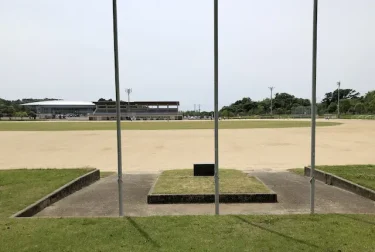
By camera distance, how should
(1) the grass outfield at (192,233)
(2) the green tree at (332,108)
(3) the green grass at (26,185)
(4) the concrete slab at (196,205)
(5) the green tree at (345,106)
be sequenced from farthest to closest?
1. (2) the green tree at (332,108)
2. (5) the green tree at (345,106)
3. (3) the green grass at (26,185)
4. (4) the concrete slab at (196,205)
5. (1) the grass outfield at (192,233)

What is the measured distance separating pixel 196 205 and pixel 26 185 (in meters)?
4.41

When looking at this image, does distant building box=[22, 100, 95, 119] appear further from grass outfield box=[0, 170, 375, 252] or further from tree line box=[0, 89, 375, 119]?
grass outfield box=[0, 170, 375, 252]

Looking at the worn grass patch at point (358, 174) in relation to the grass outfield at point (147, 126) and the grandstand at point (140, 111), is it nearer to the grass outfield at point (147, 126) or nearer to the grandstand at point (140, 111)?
the grass outfield at point (147, 126)

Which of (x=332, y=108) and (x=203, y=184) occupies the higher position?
(x=332, y=108)

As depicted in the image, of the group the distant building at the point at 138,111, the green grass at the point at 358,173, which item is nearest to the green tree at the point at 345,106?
the distant building at the point at 138,111

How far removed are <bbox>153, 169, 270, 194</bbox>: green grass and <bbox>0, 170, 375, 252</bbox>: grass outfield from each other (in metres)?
2.04

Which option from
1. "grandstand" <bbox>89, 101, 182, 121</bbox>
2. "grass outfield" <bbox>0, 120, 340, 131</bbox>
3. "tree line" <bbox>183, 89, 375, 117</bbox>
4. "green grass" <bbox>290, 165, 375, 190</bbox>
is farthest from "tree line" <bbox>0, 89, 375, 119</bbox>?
"green grass" <bbox>290, 165, 375, 190</bbox>

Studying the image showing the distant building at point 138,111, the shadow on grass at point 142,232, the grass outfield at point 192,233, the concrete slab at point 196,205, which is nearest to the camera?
→ the grass outfield at point 192,233

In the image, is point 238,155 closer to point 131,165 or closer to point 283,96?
point 131,165

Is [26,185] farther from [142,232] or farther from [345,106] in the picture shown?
[345,106]

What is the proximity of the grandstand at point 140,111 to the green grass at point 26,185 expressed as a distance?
79831 mm

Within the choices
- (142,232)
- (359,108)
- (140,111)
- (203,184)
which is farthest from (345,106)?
(142,232)

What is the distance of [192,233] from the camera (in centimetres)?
460

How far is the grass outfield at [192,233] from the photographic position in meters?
4.18
